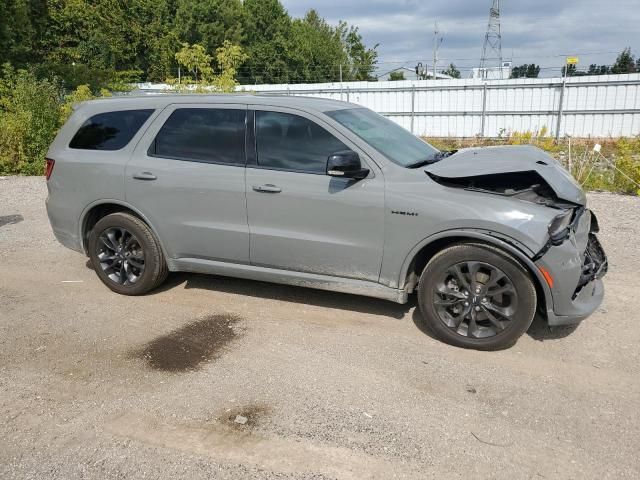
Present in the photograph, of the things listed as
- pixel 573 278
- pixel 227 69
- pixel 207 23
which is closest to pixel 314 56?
pixel 207 23

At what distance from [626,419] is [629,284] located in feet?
8.58

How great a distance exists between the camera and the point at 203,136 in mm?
4793

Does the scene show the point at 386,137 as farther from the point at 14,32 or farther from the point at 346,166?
the point at 14,32

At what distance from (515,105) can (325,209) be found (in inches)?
900

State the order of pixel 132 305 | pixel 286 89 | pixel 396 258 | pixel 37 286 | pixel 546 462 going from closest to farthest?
pixel 546 462, pixel 396 258, pixel 132 305, pixel 37 286, pixel 286 89

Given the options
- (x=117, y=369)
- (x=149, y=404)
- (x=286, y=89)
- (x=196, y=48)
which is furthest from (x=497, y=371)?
(x=286, y=89)

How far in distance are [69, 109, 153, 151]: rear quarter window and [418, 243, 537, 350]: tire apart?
306cm

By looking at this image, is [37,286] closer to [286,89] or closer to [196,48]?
[196,48]

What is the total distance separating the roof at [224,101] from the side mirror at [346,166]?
25.6 inches

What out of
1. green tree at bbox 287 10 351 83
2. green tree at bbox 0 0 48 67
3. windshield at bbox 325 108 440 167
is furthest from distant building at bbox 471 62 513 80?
windshield at bbox 325 108 440 167

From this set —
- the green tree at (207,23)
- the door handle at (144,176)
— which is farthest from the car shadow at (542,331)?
the green tree at (207,23)

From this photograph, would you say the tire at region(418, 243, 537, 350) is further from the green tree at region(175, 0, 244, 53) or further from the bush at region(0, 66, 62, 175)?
the green tree at region(175, 0, 244, 53)

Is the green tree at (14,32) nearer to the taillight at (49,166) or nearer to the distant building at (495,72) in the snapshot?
the taillight at (49,166)

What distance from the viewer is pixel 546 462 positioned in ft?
9.28
